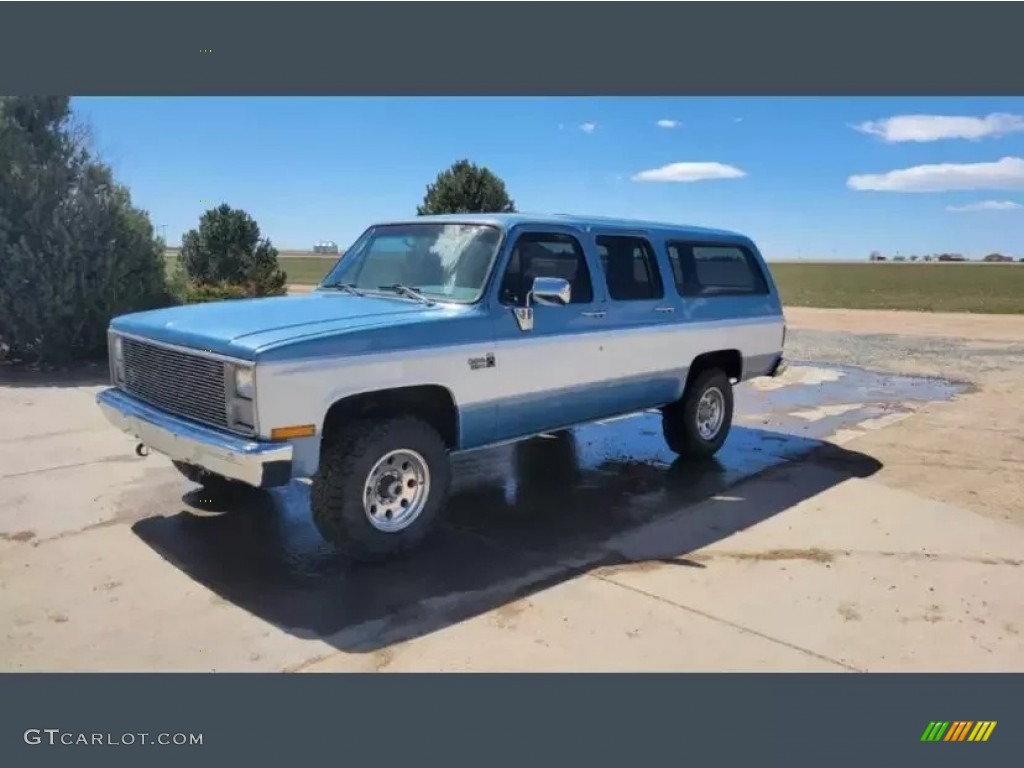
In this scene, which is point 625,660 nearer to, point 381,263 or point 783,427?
point 381,263

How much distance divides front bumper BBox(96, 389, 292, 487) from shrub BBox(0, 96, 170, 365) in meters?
8.36

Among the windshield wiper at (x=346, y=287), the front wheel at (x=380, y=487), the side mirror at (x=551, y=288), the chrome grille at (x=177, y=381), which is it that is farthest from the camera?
the windshield wiper at (x=346, y=287)

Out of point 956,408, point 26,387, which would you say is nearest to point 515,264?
point 956,408

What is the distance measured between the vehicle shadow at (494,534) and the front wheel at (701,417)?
0.54ft

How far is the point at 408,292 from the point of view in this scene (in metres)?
5.48

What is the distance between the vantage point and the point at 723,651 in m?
3.86

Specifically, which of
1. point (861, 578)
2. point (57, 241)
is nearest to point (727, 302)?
point (861, 578)

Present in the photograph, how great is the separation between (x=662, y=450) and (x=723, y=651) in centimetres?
415

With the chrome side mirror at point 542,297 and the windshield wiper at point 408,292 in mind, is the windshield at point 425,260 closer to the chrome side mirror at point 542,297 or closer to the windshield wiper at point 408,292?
the windshield wiper at point 408,292

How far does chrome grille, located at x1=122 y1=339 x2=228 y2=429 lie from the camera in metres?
4.46

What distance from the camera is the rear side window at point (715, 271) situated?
23.4 feet

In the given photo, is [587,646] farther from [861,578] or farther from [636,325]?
[636,325]

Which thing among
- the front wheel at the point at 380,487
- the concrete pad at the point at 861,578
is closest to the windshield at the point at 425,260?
the front wheel at the point at 380,487
